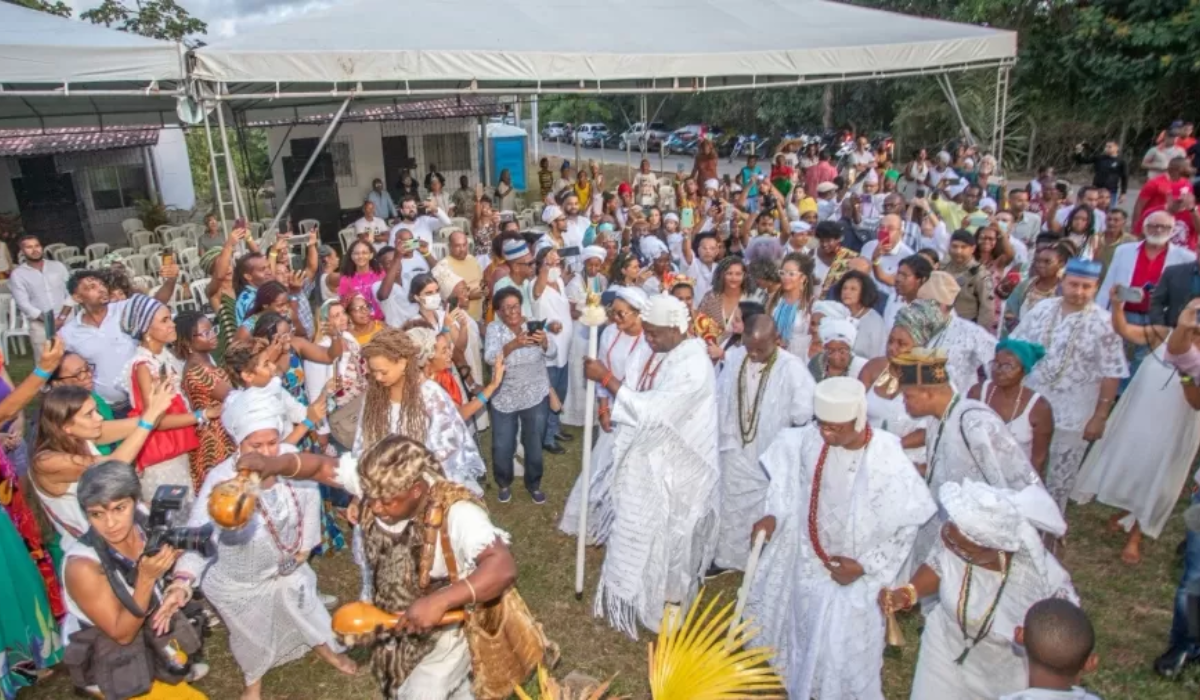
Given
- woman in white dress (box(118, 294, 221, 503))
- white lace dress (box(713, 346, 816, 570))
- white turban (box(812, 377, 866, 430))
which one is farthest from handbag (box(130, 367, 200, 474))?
white turban (box(812, 377, 866, 430))

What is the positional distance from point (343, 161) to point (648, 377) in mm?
18322

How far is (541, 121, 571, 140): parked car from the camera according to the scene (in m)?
47.3

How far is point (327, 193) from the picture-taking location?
2067cm

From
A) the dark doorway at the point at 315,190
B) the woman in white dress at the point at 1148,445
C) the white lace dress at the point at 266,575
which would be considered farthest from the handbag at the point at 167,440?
the dark doorway at the point at 315,190

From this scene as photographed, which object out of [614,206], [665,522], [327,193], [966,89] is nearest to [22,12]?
[614,206]

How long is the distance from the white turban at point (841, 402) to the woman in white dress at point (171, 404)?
347 cm

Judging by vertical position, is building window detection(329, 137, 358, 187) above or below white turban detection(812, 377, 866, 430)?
below

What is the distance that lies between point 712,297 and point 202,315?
3527 mm

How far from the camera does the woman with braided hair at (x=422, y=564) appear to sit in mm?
2666

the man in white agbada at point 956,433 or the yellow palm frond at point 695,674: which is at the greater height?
the man in white agbada at point 956,433

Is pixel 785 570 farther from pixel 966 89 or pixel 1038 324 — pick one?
pixel 966 89

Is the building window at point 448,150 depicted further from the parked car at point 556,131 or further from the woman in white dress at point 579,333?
the parked car at point 556,131

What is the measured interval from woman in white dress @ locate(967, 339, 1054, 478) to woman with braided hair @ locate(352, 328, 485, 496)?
2752 mm

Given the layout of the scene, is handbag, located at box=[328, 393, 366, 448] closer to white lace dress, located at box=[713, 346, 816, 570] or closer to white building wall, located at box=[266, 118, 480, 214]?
white lace dress, located at box=[713, 346, 816, 570]
